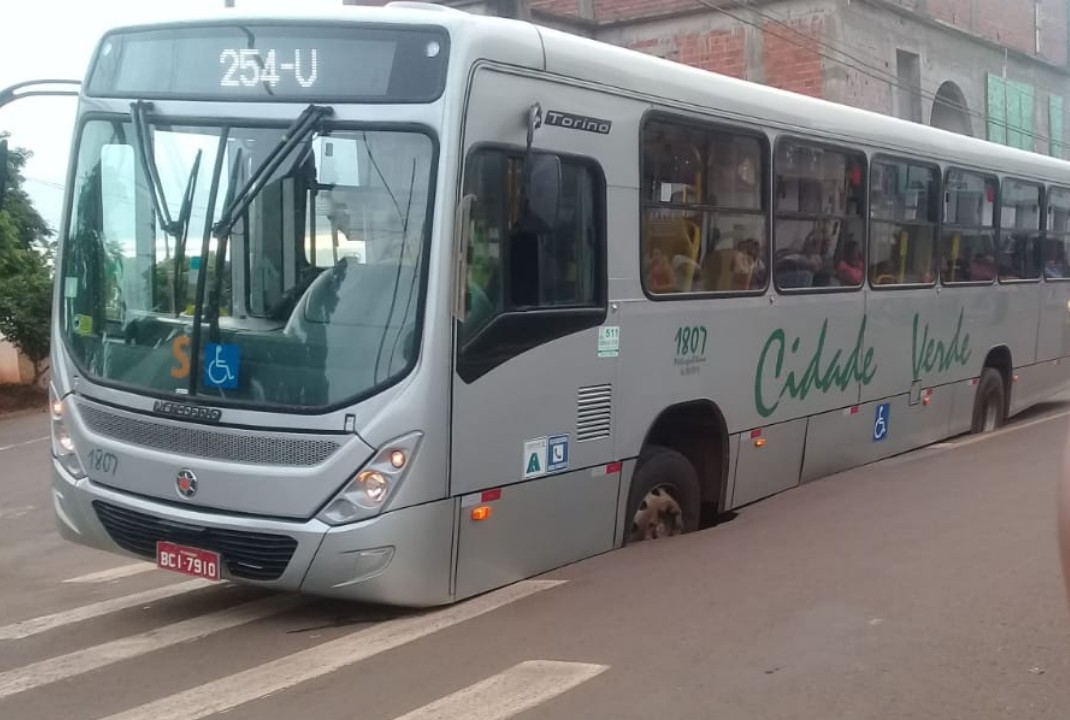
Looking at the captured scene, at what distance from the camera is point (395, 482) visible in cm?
608

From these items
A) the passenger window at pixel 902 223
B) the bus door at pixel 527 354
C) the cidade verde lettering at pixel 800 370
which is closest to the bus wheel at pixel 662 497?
the bus door at pixel 527 354

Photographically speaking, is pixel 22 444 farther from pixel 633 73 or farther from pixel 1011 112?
pixel 1011 112

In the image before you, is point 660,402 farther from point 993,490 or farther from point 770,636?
point 993,490

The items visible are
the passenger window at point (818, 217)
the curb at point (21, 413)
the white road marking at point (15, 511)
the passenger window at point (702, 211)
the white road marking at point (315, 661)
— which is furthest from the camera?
the curb at point (21, 413)

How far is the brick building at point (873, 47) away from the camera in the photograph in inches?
1063

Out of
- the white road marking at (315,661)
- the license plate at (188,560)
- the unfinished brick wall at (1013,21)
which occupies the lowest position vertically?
the white road marking at (315,661)

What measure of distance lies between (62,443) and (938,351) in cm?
848

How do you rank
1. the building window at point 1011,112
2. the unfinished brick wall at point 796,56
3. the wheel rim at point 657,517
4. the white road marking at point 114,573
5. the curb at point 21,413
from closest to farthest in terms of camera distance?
1. the wheel rim at point 657,517
2. the white road marking at point 114,573
3. the curb at point 21,413
4. the unfinished brick wall at point 796,56
5. the building window at point 1011,112

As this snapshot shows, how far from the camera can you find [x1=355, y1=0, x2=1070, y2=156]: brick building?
27.0 meters

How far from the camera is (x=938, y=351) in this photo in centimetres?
1227

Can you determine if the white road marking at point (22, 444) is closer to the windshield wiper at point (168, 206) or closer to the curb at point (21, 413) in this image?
the curb at point (21, 413)

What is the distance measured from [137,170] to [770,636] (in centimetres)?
409

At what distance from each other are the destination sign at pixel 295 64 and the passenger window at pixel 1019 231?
940 centimetres

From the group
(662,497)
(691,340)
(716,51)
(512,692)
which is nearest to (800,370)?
(691,340)
